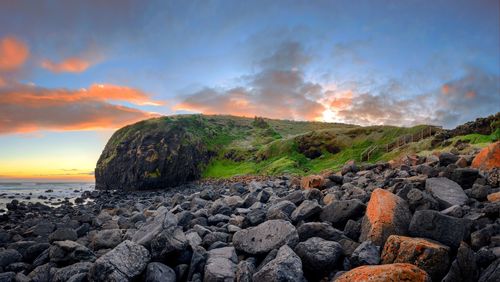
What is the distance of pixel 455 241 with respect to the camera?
5.06m

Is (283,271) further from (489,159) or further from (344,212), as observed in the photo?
(489,159)

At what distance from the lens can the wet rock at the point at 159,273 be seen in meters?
5.33

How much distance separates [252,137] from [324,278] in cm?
9639

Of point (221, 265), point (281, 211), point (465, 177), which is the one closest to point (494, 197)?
point (465, 177)

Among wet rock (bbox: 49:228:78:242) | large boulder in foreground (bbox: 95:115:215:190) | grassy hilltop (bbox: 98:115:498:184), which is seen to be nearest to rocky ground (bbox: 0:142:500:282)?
wet rock (bbox: 49:228:78:242)

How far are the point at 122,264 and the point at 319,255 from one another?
3113 millimetres

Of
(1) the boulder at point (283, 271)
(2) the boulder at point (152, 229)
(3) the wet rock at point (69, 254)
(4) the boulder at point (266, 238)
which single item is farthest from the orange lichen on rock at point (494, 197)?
(3) the wet rock at point (69, 254)

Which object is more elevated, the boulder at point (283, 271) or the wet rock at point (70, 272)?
the boulder at point (283, 271)

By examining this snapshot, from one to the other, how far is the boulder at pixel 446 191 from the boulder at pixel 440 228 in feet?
5.95

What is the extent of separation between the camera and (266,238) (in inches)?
238

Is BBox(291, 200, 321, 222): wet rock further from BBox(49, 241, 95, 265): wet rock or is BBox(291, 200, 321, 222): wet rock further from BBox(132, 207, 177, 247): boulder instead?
BBox(49, 241, 95, 265): wet rock

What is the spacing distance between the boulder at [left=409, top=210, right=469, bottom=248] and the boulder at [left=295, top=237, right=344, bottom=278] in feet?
4.25

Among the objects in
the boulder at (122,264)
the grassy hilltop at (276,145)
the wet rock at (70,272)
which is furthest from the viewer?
the grassy hilltop at (276,145)

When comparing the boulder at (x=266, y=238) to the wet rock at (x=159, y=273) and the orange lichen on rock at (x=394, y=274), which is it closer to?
the wet rock at (x=159, y=273)
